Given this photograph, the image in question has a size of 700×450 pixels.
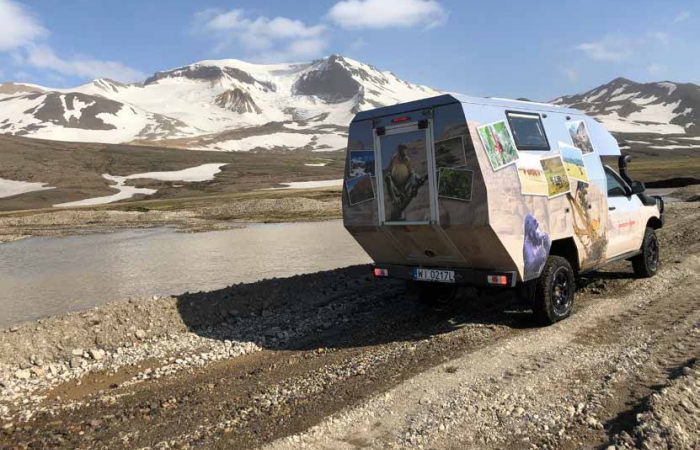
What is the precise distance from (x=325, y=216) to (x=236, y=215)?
11.5 metres

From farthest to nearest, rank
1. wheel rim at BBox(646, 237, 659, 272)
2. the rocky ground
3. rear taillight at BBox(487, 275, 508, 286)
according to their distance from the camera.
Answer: wheel rim at BBox(646, 237, 659, 272)
rear taillight at BBox(487, 275, 508, 286)
the rocky ground

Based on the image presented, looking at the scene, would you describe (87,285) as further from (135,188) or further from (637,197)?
(135,188)

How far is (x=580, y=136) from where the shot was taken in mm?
10086

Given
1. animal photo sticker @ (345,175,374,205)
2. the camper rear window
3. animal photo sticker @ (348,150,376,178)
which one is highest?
the camper rear window

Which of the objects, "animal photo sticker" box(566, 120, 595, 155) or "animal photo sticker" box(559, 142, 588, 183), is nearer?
"animal photo sticker" box(559, 142, 588, 183)

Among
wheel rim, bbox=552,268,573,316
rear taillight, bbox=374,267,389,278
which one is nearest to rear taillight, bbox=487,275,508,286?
wheel rim, bbox=552,268,573,316

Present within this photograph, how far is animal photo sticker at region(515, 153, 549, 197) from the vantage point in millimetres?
8383

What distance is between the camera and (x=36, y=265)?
24.2 meters

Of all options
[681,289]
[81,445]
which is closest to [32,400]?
[81,445]

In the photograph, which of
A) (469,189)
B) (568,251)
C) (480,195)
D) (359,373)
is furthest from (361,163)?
(568,251)

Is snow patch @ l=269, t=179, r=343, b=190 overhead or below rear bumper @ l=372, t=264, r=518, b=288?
overhead

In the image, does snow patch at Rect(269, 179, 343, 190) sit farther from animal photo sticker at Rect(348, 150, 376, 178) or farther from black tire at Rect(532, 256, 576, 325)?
black tire at Rect(532, 256, 576, 325)

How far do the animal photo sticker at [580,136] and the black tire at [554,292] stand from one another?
232 cm

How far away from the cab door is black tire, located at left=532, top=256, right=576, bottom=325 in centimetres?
201
